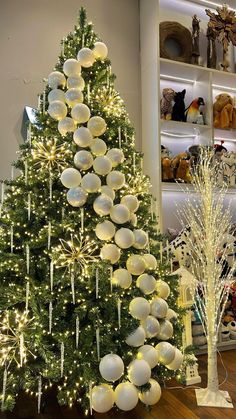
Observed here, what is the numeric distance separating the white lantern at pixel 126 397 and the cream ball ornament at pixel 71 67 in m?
1.46

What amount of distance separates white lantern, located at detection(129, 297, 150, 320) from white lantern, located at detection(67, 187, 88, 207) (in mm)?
502

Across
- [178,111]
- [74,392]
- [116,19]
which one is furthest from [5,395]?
[116,19]

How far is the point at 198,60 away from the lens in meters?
2.84

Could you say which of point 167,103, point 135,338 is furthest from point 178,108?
point 135,338

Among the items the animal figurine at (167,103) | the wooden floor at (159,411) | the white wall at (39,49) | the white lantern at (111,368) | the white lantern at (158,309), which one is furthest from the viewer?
the animal figurine at (167,103)

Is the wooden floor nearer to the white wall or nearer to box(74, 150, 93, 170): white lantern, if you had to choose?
box(74, 150, 93, 170): white lantern

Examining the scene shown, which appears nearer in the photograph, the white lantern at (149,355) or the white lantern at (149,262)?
the white lantern at (149,355)

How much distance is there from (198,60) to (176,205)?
4.19ft

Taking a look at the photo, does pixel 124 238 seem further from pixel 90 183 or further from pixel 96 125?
pixel 96 125

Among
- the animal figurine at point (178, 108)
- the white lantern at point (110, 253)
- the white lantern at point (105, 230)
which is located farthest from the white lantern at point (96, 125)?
the animal figurine at point (178, 108)

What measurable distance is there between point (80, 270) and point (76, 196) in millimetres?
332

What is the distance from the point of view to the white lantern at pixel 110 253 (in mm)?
1454

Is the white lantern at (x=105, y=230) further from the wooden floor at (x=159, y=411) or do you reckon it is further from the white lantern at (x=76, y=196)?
the wooden floor at (x=159, y=411)

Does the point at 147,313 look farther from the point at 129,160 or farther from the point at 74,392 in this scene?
the point at 129,160
